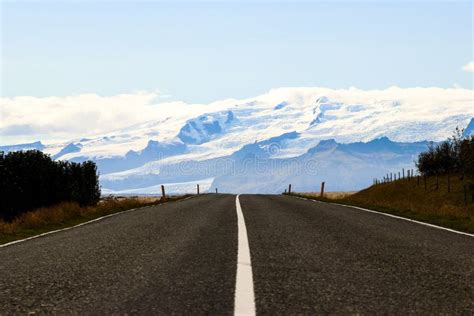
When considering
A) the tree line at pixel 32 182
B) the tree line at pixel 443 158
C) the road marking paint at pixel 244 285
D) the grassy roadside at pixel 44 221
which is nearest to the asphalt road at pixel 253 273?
the road marking paint at pixel 244 285

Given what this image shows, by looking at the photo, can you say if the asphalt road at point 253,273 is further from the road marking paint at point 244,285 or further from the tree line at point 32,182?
the tree line at point 32,182

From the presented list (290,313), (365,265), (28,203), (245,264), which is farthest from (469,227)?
(28,203)

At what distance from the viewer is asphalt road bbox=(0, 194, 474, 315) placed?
479 cm

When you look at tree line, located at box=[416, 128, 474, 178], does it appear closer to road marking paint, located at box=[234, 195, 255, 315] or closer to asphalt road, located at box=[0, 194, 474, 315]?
asphalt road, located at box=[0, 194, 474, 315]

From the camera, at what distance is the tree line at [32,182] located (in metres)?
23.0

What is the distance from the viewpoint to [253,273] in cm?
626

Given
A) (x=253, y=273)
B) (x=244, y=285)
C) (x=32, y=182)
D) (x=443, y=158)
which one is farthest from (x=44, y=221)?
(x=443, y=158)

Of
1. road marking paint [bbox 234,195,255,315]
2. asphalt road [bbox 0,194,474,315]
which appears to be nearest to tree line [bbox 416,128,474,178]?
asphalt road [bbox 0,194,474,315]

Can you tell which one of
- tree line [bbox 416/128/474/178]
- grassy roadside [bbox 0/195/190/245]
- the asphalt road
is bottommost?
grassy roadside [bbox 0/195/190/245]

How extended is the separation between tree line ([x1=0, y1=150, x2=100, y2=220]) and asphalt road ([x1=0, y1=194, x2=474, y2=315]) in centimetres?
1348

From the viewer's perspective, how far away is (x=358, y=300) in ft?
16.2

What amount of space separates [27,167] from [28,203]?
5.18 ft

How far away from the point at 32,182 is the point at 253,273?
65.8 ft

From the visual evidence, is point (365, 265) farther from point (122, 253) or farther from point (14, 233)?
point (14, 233)
